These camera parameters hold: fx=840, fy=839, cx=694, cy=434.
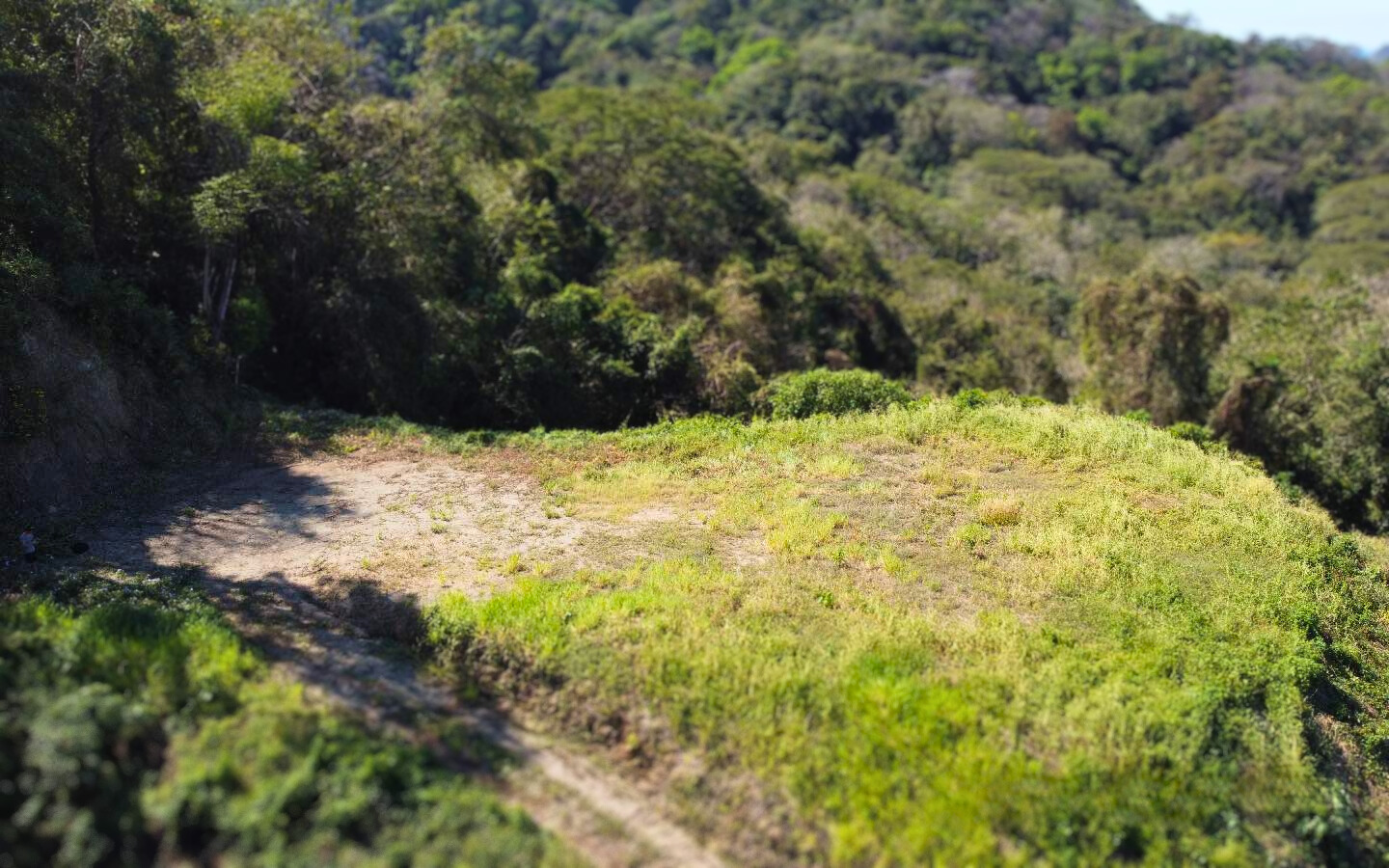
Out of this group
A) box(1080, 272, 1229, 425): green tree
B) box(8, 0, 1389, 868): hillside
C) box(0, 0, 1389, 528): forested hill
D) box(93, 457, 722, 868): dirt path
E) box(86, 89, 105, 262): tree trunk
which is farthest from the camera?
box(1080, 272, 1229, 425): green tree

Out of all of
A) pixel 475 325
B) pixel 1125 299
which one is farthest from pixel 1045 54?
pixel 475 325

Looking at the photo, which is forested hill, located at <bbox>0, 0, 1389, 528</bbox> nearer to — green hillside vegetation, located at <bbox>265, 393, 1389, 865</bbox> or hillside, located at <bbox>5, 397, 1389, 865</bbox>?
hillside, located at <bbox>5, 397, 1389, 865</bbox>

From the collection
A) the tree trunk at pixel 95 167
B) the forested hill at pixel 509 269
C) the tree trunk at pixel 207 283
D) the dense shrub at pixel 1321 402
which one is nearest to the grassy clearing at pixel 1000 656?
the forested hill at pixel 509 269

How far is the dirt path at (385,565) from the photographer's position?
6.17 meters

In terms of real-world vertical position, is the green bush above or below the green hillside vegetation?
above

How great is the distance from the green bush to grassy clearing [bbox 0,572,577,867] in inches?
439

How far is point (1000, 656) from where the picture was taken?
7949 mm

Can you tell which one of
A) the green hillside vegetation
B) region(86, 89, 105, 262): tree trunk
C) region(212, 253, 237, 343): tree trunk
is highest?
region(86, 89, 105, 262): tree trunk

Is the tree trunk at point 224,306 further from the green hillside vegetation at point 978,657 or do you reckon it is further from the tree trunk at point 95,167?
the green hillside vegetation at point 978,657

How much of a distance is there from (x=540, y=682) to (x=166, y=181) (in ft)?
44.0

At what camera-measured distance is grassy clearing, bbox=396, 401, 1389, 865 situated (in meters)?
6.34

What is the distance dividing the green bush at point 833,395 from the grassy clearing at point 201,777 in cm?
1115

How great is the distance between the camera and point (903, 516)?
11266 mm

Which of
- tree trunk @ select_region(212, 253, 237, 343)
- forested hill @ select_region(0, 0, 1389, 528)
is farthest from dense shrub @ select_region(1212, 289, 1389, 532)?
tree trunk @ select_region(212, 253, 237, 343)
